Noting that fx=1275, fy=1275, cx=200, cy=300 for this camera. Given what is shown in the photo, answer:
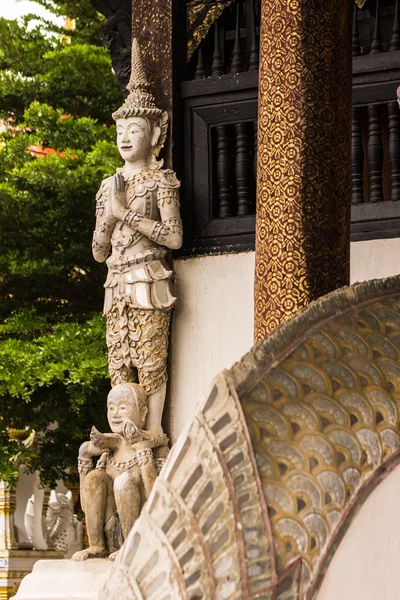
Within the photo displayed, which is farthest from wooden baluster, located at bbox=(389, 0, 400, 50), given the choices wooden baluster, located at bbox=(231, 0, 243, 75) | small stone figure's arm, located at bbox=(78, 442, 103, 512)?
small stone figure's arm, located at bbox=(78, 442, 103, 512)

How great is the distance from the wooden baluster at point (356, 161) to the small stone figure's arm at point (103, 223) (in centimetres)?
109

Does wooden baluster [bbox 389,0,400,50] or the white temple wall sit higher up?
wooden baluster [bbox 389,0,400,50]

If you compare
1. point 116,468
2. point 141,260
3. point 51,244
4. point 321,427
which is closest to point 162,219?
point 141,260

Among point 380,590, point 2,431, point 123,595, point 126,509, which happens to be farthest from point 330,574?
point 2,431

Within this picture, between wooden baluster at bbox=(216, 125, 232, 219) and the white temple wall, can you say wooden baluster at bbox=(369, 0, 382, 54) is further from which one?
the white temple wall

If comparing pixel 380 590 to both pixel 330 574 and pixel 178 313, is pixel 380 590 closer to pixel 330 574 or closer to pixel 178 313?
pixel 330 574

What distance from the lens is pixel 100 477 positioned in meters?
5.52

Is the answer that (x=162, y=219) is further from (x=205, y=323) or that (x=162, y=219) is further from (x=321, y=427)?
(x=321, y=427)

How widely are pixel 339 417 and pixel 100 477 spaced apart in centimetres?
441

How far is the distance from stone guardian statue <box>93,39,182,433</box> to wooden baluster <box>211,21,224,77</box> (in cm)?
31

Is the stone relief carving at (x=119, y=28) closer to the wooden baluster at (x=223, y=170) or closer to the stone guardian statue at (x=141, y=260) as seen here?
the stone guardian statue at (x=141, y=260)

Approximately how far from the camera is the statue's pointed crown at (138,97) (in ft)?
19.0

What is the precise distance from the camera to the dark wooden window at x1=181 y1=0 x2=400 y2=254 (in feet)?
17.8

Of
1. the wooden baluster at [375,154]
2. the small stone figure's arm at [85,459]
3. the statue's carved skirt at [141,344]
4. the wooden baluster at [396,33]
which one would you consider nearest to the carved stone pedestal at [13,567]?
the small stone figure's arm at [85,459]
